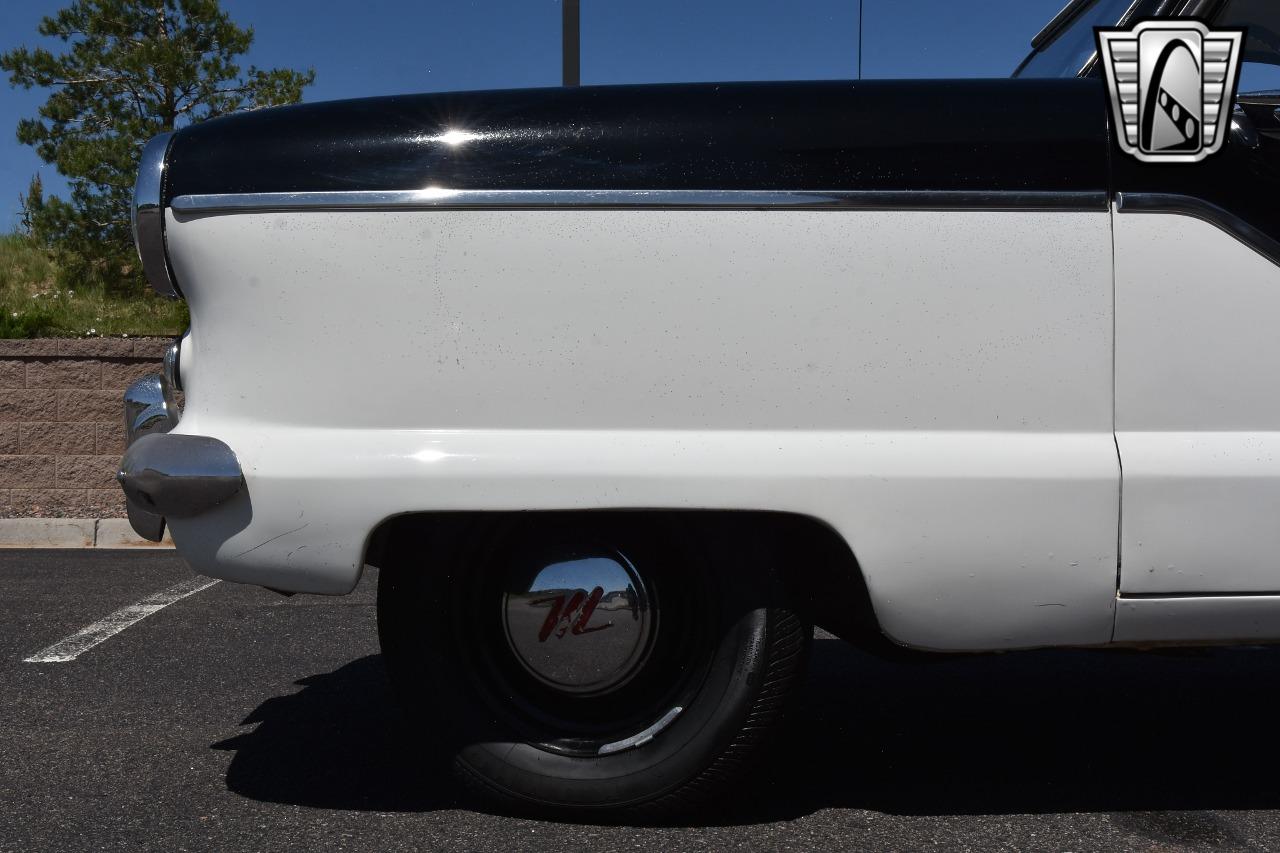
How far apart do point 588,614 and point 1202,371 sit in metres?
1.22

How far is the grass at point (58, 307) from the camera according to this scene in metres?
8.82

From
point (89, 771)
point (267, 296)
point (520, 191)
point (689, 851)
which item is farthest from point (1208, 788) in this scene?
point (89, 771)

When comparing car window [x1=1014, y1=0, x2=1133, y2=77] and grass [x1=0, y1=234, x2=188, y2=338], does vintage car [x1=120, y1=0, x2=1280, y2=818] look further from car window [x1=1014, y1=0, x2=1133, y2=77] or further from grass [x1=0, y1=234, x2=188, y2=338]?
grass [x1=0, y1=234, x2=188, y2=338]

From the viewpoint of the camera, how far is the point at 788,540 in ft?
8.13

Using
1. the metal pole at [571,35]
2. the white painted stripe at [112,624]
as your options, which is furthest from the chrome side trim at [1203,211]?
the metal pole at [571,35]

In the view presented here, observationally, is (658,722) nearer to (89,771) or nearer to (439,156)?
(439,156)

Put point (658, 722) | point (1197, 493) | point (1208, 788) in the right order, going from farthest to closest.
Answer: point (1208, 788) → point (658, 722) → point (1197, 493)

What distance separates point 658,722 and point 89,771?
4.71 ft

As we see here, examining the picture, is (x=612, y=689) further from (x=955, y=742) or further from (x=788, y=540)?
(x=955, y=742)

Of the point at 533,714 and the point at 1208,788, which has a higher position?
the point at 533,714

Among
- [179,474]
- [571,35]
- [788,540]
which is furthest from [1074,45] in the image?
[571,35]

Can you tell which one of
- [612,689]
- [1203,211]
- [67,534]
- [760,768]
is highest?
[1203,211]

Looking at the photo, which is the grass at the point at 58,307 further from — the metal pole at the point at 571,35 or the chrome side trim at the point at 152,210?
the chrome side trim at the point at 152,210

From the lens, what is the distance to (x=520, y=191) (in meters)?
2.23
